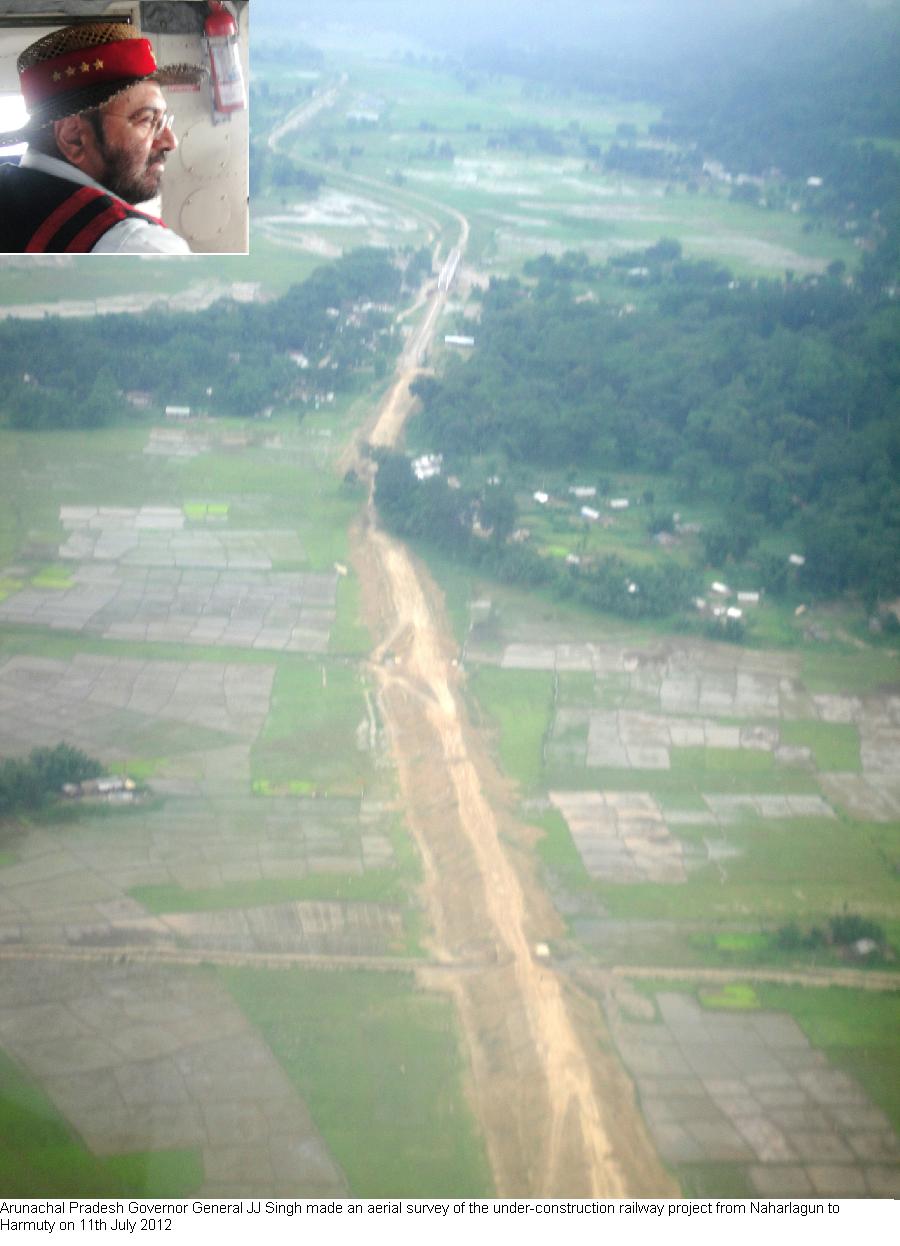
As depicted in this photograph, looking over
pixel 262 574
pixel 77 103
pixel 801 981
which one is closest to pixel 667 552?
pixel 262 574

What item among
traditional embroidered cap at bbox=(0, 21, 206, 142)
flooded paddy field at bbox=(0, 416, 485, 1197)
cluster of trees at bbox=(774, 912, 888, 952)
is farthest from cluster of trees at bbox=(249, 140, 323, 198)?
cluster of trees at bbox=(774, 912, 888, 952)

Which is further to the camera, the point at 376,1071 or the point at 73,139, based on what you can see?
the point at 376,1071

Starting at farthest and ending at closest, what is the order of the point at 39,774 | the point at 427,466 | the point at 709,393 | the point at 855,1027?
the point at 709,393 → the point at 427,466 → the point at 39,774 → the point at 855,1027

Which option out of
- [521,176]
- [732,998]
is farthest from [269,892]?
[521,176]

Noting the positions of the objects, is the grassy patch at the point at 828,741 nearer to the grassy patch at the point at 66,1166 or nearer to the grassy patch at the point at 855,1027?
the grassy patch at the point at 855,1027

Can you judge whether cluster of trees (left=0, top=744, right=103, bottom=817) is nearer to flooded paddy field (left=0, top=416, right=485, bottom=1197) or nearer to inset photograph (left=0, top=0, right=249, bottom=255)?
flooded paddy field (left=0, top=416, right=485, bottom=1197)

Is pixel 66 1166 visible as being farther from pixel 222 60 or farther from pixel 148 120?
pixel 222 60
